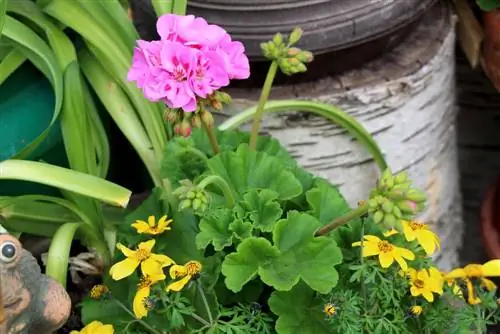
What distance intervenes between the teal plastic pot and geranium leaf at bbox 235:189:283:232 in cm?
39

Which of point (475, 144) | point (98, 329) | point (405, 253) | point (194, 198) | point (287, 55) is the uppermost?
point (287, 55)

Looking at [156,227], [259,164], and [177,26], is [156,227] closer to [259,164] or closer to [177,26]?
[259,164]

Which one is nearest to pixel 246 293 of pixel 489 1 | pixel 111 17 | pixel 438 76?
pixel 111 17

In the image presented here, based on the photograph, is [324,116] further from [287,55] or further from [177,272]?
[177,272]

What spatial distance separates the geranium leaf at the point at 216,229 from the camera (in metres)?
1.05

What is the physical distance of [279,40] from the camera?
3.51ft

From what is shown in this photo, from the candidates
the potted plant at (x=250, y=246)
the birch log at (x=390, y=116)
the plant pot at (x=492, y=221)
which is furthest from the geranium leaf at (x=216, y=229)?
the plant pot at (x=492, y=221)

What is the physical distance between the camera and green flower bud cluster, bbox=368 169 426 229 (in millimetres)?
933

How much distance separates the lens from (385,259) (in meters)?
1.03

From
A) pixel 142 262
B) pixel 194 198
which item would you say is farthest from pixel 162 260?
pixel 194 198

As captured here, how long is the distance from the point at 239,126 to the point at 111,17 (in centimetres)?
27

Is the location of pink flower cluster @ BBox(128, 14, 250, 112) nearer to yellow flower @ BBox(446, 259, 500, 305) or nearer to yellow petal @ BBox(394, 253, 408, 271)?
yellow petal @ BBox(394, 253, 408, 271)

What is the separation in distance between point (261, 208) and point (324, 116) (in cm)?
31

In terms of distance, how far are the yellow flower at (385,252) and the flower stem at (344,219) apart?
36 mm
